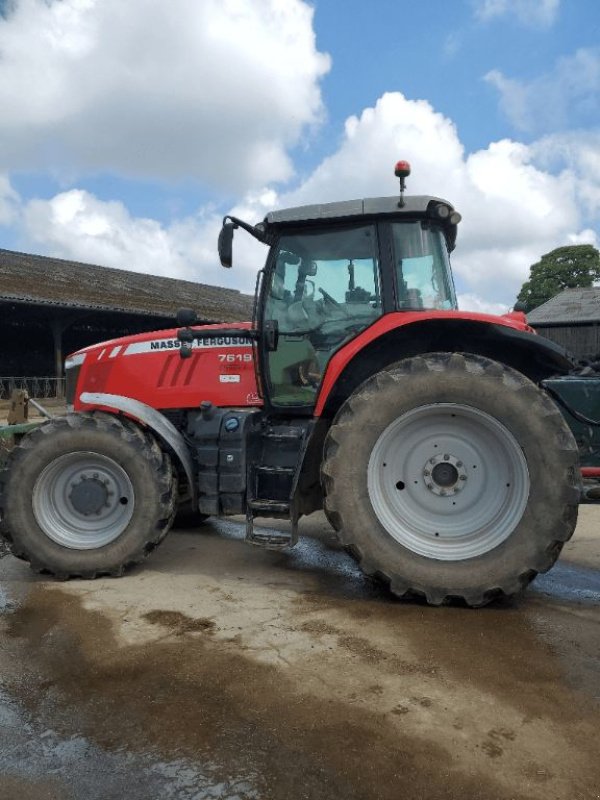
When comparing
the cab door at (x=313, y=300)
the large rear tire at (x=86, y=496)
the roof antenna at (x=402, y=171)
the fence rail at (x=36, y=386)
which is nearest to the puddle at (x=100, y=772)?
the large rear tire at (x=86, y=496)

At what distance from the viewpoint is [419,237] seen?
155 inches

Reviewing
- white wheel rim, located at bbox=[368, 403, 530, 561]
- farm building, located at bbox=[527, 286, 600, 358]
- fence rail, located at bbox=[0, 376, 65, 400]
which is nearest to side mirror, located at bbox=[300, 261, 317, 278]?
white wheel rim, located at bbox=[368, 403, 530, 561]

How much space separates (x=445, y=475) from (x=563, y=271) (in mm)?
53189

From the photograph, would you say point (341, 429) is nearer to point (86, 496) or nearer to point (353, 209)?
point (353, 209)

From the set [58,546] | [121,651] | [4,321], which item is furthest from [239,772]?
[4,321]

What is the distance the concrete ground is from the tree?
50.5 meters

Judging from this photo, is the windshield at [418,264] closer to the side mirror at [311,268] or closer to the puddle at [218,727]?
the side mirror at [311,268]

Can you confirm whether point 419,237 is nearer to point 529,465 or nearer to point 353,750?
point 529,465

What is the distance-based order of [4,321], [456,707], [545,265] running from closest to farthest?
[456,707], [4,321], [545,265]

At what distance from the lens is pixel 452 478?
3611 mm

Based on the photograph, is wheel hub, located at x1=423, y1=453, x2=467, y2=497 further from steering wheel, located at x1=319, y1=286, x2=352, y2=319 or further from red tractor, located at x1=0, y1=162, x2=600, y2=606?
steering wheel, located at x1=319, y1=286, x2=352, y2=319

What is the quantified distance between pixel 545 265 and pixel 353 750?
55.6 meters

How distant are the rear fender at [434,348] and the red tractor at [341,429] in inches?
0.5

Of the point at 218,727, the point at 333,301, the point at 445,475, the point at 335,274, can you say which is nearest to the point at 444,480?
the point at 445,475
